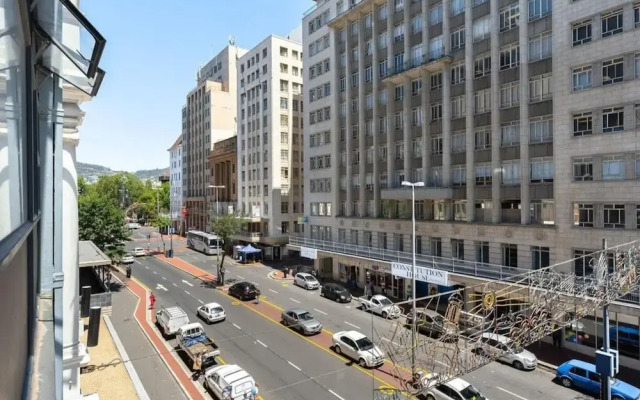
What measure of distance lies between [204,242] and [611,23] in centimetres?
6207

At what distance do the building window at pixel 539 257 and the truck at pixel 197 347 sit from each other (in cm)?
2305

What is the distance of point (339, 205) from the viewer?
4931 cm

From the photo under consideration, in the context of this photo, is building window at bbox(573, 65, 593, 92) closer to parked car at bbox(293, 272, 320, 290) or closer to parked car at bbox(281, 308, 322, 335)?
parked car at bbox(281, 308, 322, 335)

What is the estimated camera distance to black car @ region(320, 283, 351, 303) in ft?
128

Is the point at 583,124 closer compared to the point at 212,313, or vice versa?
the point at 583,124

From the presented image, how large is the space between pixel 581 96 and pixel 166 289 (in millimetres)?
41801

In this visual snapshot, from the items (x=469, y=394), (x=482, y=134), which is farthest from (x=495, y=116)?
(x=469, y=394)

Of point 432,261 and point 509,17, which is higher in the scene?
point 509,17

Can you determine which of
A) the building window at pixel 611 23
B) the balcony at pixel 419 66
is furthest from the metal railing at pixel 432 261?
the balcony at pixel 419 66

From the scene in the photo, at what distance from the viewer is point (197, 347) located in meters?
24.4

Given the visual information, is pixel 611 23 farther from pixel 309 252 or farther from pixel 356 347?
pixel 309 252

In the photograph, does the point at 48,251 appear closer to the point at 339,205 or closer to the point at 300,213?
the point at 339,205

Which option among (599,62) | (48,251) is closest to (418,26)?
(599,62)

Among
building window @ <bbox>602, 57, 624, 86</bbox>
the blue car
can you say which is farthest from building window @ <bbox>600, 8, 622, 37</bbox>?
the blue car
